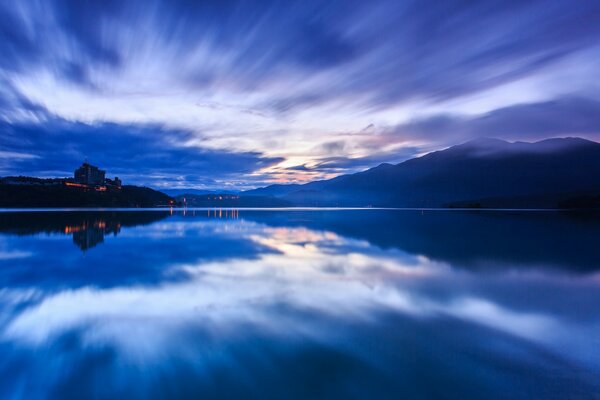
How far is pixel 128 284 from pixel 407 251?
15.5m

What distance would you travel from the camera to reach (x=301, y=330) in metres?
7.65

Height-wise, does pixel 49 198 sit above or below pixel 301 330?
above

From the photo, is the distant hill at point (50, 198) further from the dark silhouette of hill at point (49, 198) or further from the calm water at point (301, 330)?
the calm water at point (301, 330)

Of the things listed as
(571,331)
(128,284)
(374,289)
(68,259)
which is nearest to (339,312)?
(374,289)

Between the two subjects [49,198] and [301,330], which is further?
[49,198]

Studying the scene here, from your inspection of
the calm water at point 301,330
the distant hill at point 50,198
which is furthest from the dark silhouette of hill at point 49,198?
the calm water at point 301,330

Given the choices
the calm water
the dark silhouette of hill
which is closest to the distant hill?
the dark silhouette of hill

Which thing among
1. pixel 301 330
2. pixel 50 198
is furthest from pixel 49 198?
pixel 301 330

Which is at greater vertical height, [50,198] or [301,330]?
[50,198]

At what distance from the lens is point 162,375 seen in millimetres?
5535

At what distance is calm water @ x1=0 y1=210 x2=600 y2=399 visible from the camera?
525 cm

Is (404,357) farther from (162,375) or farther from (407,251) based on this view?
(407,251)

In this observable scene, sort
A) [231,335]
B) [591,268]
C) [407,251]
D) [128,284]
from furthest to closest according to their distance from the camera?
[407,251] → [591,268] → [128,284] → [231,335]

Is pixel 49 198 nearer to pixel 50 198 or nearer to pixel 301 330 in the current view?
pixel 50 198
